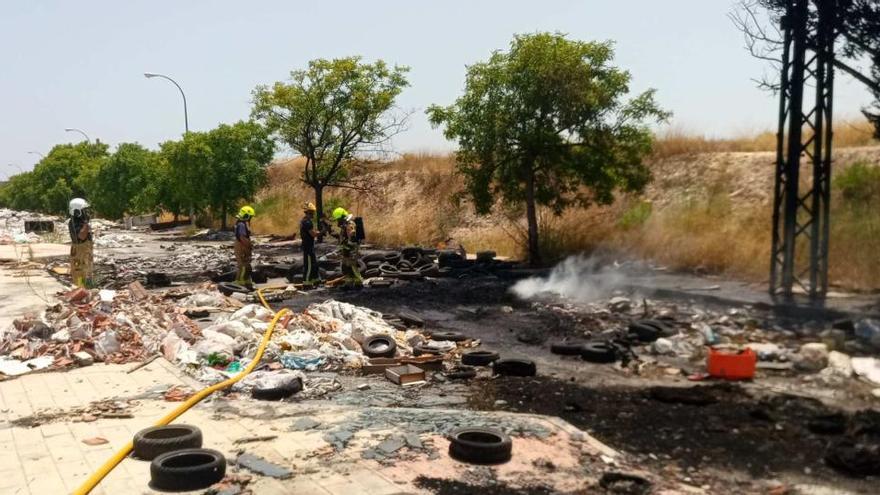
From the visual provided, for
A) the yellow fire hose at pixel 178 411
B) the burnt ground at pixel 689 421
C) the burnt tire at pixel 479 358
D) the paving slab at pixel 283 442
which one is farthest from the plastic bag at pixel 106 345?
the burnt ground at pixel 689 421

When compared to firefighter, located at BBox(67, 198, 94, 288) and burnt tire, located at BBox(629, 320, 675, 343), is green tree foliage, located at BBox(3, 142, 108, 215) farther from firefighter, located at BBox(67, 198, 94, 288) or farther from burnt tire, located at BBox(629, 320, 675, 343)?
burnt tire, located at BBox(629, 320, 675, 343)

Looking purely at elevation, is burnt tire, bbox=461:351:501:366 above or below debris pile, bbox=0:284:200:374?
below

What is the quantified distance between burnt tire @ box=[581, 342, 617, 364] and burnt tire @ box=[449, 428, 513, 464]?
423 cm

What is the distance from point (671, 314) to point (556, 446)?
7.03 m

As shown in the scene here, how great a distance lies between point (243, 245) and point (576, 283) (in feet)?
26.5

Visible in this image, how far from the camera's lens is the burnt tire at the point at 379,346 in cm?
1028

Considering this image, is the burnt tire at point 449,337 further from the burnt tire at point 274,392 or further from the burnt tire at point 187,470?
the burnt tire at point 187,470

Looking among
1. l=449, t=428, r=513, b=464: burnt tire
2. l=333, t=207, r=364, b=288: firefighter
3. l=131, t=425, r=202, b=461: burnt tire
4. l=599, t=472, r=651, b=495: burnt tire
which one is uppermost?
l=333, t=207, r=364, b=288: firefighter

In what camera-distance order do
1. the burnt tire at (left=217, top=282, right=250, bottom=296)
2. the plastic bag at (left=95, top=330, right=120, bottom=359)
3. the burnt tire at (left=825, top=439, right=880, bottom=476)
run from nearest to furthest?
1. the burnt tire at (left=825, top=439, right=880, bottom=476)
2. the plastic bag at (left=95, top=330, right=120, bottom=359)
3. the burnt tire at (left=217, top=282, right=250, bottom=296)

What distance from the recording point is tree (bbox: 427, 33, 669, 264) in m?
20.0

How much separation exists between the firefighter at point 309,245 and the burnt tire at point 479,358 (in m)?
7.85

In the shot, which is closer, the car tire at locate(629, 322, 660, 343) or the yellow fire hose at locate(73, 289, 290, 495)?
the yellow fire hose at locate(73, 289, 290, 495)

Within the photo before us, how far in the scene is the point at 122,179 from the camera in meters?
60.2

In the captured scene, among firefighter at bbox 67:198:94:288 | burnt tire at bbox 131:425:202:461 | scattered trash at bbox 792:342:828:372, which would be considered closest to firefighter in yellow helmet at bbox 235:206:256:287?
firefighter at bbox 67:198:94:288
